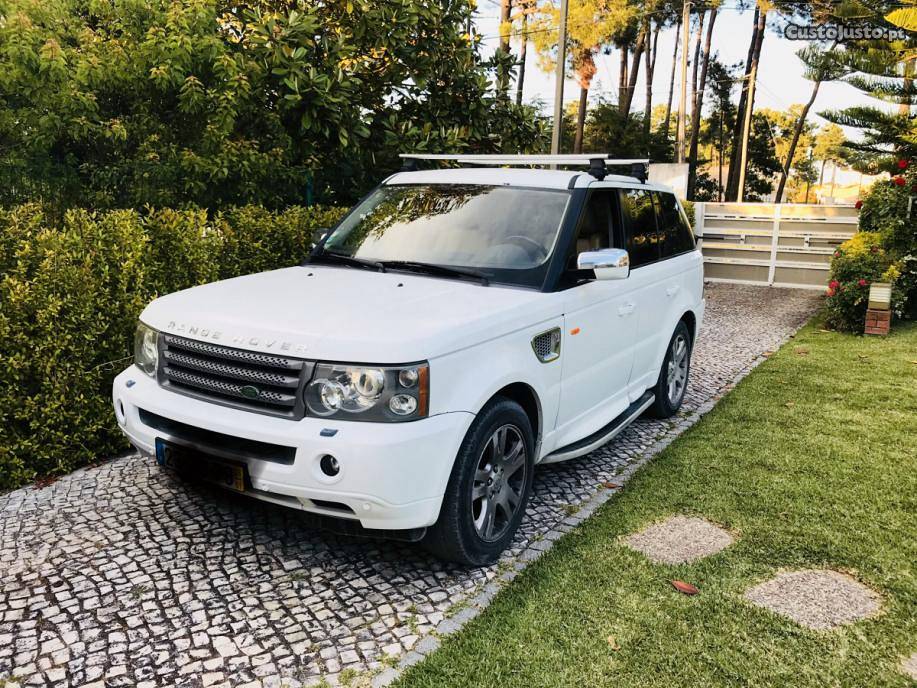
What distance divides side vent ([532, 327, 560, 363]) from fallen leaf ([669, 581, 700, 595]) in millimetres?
1266

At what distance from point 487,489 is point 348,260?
175 centimetres

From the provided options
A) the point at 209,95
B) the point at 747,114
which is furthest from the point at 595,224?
the point at 747,114

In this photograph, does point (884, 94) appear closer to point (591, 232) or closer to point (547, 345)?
point (591, 232)

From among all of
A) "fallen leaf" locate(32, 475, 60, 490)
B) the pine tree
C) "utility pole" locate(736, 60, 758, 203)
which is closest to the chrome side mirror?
"fallen leaf" locate(32, 475, 60, 490)

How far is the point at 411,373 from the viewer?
3.17 meters

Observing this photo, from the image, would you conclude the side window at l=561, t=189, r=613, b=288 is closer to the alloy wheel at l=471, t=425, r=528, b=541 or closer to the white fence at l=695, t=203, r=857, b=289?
the alloy wheel at l=471, t=425, r=528, b=541

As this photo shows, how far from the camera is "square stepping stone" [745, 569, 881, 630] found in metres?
3.37

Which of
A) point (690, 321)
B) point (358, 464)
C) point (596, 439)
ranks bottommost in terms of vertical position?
point (596, 439)

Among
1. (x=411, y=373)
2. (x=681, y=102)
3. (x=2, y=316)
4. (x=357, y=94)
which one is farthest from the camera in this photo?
(x=681, y=102)

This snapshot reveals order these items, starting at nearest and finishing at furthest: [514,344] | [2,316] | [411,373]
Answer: [411,373]
[514,344]
[2,316]

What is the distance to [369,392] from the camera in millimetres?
3191

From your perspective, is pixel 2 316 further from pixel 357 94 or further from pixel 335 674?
pixel 357 94

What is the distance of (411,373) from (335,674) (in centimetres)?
122

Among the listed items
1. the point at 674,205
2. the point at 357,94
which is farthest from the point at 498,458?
the point at 357,94
